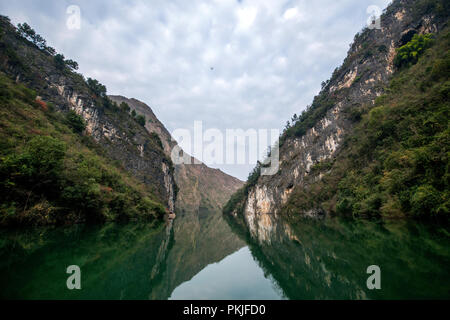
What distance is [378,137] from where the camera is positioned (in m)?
22.2

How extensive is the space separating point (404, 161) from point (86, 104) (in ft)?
147

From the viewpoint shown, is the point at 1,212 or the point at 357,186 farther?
the point at 357,186

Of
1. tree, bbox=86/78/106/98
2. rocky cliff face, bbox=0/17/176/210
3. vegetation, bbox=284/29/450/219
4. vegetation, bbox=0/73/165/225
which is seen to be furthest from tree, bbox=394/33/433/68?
tree, bbox=86/78/106/98

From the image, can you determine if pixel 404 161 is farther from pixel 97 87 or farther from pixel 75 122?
pixel 97 87

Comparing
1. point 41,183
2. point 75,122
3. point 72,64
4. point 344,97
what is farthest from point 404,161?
point 72,64

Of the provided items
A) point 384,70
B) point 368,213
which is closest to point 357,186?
point 368,213

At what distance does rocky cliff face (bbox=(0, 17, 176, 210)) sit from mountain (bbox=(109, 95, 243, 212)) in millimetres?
44176

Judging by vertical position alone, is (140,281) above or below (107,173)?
below

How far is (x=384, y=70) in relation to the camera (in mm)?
40500

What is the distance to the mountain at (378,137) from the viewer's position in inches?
525

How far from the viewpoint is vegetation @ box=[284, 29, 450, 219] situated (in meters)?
11.3

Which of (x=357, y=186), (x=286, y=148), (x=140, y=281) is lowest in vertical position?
Result: (x=140, y=281)
